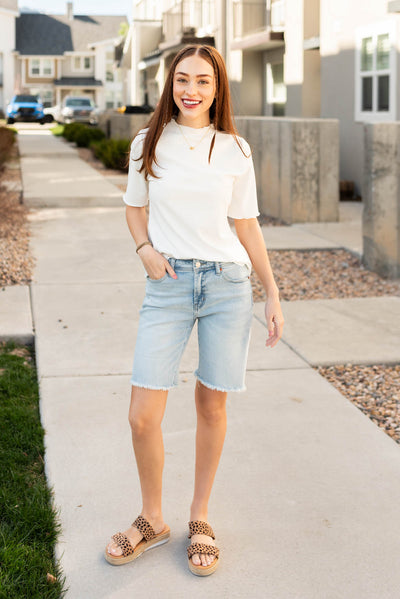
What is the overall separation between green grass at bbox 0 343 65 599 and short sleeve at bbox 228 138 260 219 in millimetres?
1392

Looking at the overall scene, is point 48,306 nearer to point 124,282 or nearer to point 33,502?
point 124,282

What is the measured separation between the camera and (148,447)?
3.00 meters

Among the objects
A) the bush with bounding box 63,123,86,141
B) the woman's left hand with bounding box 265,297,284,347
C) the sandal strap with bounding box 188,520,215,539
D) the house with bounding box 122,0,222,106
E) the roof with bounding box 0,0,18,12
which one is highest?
the roof with bounding box 0,0,18,12

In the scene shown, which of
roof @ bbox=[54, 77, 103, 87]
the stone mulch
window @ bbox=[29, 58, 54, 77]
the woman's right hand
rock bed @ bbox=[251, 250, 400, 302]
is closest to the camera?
the woman's right hand

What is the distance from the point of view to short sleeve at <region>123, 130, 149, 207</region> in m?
2.95

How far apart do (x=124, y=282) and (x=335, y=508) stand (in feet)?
14.7

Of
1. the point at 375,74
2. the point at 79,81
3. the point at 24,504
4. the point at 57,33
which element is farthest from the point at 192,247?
the point at 57,33

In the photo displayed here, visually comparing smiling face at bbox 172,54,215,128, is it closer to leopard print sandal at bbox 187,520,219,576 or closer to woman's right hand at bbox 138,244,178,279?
woman's right hand at bbox 138,244,178,279

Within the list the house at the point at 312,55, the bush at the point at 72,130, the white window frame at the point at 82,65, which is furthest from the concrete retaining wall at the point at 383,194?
the white window frame at the point at 82,65

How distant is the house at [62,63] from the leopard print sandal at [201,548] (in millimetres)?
60486

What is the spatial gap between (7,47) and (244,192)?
62.0 m

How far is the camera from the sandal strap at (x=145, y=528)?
3104 millimetres

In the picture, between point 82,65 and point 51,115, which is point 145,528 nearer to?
point 51,115

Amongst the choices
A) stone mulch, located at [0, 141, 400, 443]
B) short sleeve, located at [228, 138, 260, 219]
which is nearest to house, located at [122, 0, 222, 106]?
stone mulch, located at [0, 141, 400, 443]
